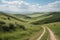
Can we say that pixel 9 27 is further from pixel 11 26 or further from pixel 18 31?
pixel 18 31

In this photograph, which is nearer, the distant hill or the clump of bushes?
the clump of bushes

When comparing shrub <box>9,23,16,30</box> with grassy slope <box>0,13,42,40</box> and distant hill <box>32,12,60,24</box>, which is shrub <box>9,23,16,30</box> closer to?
grassy slope <box>0,13,42,40</box>

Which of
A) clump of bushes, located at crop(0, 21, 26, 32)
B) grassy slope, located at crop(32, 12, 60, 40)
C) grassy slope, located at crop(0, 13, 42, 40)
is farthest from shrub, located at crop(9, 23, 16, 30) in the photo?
grassy slope, located at crop(32, 12, 60, 40)

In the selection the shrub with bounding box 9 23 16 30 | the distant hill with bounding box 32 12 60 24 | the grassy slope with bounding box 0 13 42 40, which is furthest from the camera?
the distant hill with bounding box 32 12 60 24

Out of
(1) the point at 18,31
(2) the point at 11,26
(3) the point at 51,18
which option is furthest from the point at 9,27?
(3) the point at 51,18

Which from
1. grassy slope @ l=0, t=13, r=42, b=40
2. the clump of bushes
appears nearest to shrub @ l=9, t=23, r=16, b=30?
the clump of bushes

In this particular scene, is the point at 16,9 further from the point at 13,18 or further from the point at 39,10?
the point at 39,10

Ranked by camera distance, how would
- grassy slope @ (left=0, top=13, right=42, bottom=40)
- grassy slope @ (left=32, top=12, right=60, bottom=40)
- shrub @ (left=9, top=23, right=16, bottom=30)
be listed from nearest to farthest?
grassy slope @ (left=0, top=13, right=42, bottom=40)
shrub @ (left=9, top=23, right=16, bottom=30)
grassy slope @ (left=32, top=12, right=60, bottom=40)

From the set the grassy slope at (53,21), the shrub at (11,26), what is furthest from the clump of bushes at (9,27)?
the grassy slope at (53,21)

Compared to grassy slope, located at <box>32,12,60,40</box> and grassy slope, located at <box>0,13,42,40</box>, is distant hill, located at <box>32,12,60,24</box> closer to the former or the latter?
grassy slope, located at <box>32,12,60,40</box>

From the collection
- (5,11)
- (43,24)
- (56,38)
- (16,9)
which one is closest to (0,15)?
(5,11)

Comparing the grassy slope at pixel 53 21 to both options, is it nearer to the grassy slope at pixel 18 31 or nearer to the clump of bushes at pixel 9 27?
the grassy slope at pixel 18 31
